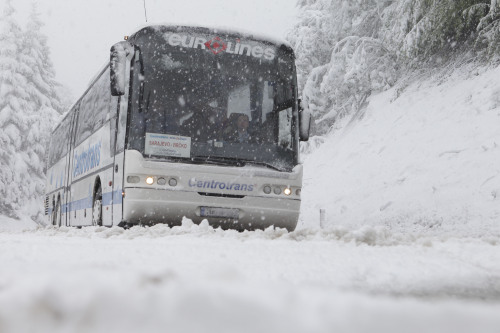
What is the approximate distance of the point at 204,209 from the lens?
9406mm

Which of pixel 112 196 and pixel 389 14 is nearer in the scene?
pixel 112 196

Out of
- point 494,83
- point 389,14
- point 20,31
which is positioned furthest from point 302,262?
point 20,31

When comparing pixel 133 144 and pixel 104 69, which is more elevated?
pixel 104 69

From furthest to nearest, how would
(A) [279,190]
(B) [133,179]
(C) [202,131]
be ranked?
(A) [279,190], (C) [202,131], (B) [133,179]

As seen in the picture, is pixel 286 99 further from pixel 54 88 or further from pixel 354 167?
pixel 54 88

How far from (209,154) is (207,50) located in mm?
1730

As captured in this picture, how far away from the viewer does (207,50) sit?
993 cm

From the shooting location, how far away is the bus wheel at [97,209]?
1070cm

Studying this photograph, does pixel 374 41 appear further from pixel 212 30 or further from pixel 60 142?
pixel 212 30

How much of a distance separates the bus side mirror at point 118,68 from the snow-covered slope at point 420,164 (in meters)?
5.73

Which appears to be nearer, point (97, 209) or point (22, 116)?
point (97, 209)

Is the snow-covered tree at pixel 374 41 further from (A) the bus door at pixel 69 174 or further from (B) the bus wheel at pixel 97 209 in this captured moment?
(B) the bus wheel at pixel 97 209

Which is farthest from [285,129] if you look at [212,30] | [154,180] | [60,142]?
[60,142]

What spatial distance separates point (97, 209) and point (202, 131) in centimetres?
273
